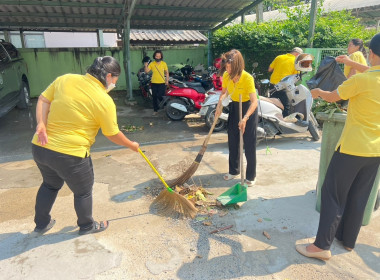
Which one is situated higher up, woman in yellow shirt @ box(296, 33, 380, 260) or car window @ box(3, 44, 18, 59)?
car window @ box(3, 44, 18, 59)

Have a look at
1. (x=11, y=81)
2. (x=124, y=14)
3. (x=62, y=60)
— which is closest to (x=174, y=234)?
(x=11, y=81)

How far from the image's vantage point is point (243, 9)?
31.6 feet

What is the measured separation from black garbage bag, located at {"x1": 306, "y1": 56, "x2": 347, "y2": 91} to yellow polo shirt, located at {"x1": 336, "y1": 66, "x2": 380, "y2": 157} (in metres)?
1.09

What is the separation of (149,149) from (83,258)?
3.09 meters

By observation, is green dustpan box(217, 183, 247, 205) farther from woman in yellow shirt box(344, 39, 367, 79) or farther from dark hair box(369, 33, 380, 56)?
woman in yellow shirt box(344, 39, 367, 79)

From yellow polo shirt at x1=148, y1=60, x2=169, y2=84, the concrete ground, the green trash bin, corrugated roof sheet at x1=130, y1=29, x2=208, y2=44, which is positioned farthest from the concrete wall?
the green trash bin

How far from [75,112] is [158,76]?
18.5ft

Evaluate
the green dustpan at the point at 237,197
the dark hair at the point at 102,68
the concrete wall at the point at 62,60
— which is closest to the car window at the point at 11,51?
the concrete wall at the point at 62,60

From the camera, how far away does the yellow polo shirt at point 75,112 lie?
2512 millimetres

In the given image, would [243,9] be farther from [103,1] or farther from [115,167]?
[115,167]

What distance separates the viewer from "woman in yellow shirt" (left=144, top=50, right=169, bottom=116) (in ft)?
25.7

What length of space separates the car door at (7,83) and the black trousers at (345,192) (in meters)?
6.80

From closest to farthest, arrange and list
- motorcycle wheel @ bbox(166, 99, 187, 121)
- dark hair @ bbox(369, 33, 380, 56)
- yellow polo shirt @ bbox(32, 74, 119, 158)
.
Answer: dark hair @ bbox(369, 33, 380, 56) < yellow polo shirt @ bbox(32, 74, 119, 158) < motorcycle wheel @ bbox(166, 99, 187, 121)

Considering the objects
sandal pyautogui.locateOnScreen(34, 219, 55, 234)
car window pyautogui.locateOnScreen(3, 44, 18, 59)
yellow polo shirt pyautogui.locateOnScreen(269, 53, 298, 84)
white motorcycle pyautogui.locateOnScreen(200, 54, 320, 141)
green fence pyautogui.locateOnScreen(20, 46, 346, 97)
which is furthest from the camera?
green fence pyautogui.locateOnScreen(20, 46, 346, 97)
